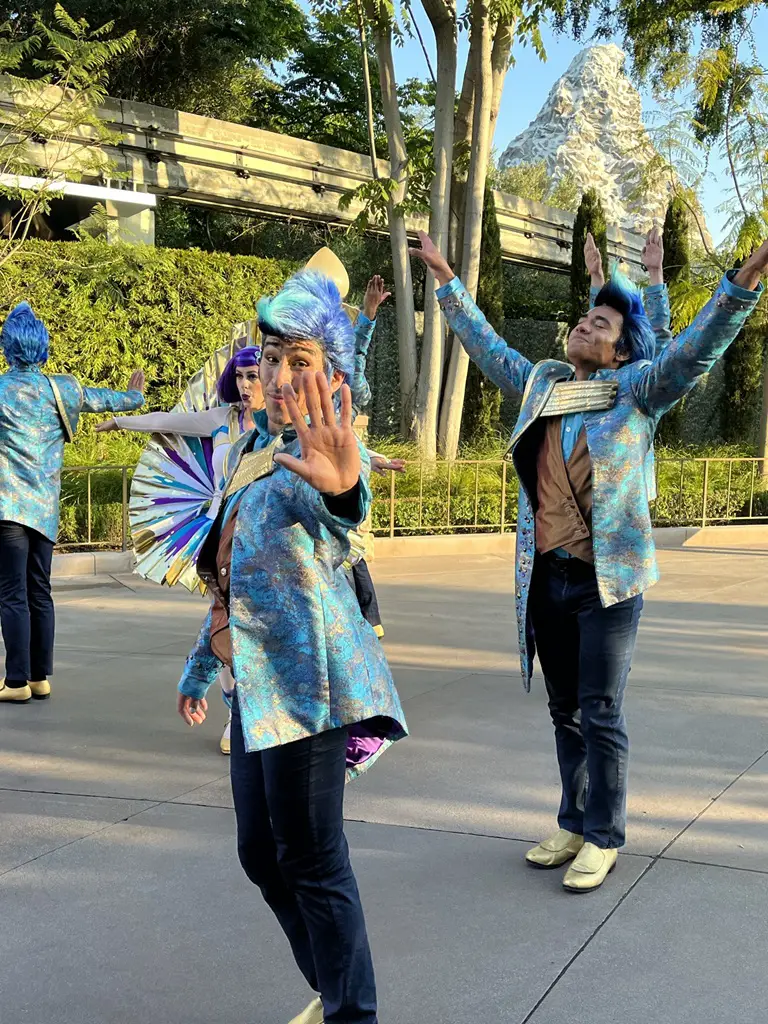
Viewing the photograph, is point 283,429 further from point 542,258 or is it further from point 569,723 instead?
point 542,258

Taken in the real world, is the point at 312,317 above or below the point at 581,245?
below

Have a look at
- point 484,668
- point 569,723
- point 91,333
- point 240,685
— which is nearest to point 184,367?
point 91,333

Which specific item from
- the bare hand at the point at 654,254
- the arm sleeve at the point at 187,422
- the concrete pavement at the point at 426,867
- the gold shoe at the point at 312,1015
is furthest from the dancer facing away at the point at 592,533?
the arm sleeve at the point at 187,422

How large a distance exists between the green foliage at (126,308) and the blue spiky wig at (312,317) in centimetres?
994

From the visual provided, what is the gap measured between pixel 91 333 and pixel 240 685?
12056 mm

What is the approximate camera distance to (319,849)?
2.13 meters

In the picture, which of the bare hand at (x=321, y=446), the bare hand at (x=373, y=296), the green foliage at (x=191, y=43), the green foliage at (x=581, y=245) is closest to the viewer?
the bare hand at (x=321, y=446)

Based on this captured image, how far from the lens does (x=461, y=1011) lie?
8.39ft

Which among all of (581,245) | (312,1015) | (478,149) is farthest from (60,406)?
(581,245)

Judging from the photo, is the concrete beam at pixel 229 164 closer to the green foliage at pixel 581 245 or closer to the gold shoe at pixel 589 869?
the green foliage at pixel 581 245

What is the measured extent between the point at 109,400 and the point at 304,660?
3.98 meters

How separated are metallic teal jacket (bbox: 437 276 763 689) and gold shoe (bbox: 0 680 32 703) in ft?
9.89

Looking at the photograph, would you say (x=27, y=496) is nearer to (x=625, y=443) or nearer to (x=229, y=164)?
(x=625, y=443)

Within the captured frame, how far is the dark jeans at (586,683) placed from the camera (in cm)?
325
